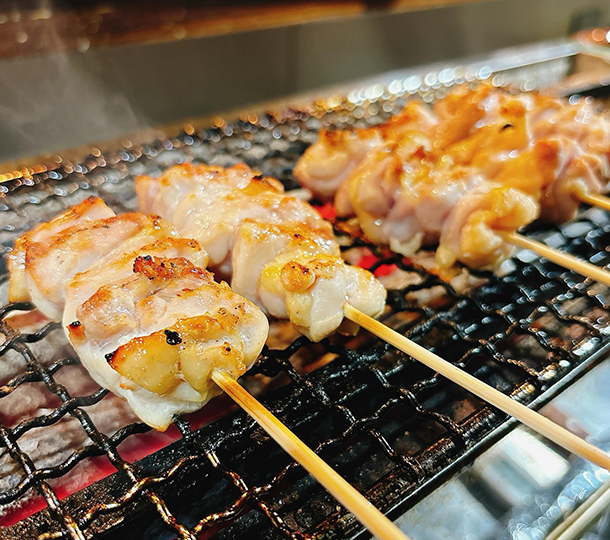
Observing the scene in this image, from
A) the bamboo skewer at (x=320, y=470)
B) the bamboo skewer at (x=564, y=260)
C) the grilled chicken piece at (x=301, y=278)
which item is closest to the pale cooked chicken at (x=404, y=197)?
the bamboo skewer at (x=564, y=260)

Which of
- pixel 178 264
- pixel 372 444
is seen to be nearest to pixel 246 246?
pixel 178 264

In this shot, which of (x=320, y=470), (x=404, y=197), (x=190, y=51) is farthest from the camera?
(x=190, y=51)

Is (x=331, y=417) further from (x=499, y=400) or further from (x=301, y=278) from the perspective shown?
(x=499, y=400)

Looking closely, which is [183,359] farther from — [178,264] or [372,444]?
[372,444]

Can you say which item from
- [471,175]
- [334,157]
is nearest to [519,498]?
[471,175]

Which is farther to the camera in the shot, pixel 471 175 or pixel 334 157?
pixel 334 157

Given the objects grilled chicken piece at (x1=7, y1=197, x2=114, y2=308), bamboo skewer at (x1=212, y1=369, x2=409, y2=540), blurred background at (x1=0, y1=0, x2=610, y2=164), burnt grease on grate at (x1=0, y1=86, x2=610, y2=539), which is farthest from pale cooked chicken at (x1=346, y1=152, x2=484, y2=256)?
blurred background at (x1=0, y1=0, x2=610, y2=164)
